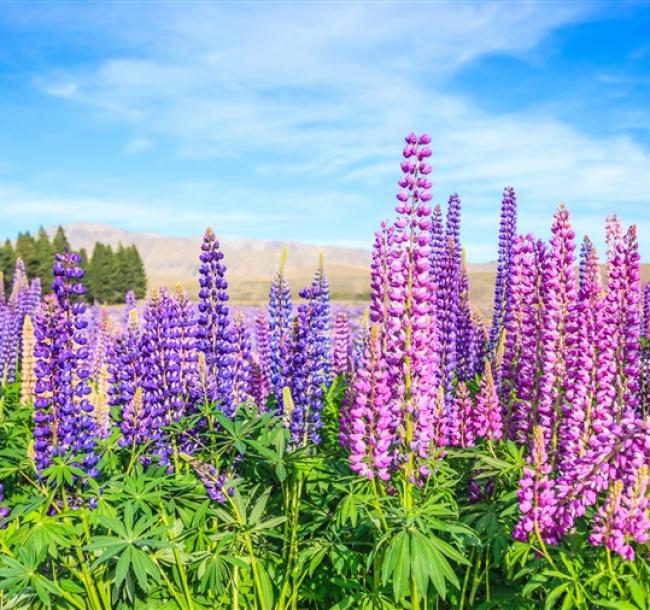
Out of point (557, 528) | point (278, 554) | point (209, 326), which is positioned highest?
point (209, 326)

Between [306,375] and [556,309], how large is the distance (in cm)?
255

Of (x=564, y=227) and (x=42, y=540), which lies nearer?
(x=42, y=540)

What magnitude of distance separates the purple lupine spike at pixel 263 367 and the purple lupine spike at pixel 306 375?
189 cm

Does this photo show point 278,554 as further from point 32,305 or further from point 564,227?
point 32,305

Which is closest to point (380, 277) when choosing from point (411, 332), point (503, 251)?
point (411, 332)

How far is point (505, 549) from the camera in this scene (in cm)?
420

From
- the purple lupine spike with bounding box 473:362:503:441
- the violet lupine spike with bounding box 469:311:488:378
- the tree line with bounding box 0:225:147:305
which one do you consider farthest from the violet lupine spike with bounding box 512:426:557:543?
the tree line with bounding box 0:225:147:305

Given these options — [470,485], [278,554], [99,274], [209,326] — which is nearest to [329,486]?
[278,554]

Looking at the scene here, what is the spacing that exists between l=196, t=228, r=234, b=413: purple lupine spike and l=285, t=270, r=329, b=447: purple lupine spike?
0.66 m

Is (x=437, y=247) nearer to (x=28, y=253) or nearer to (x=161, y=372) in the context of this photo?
(x=161, y=372)

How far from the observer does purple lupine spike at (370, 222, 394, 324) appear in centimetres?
432

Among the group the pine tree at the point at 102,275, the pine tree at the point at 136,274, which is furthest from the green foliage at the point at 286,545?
the pine tree at the point at 136,274

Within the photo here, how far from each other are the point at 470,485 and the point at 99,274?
86.3m

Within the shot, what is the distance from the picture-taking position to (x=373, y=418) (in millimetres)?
4113
